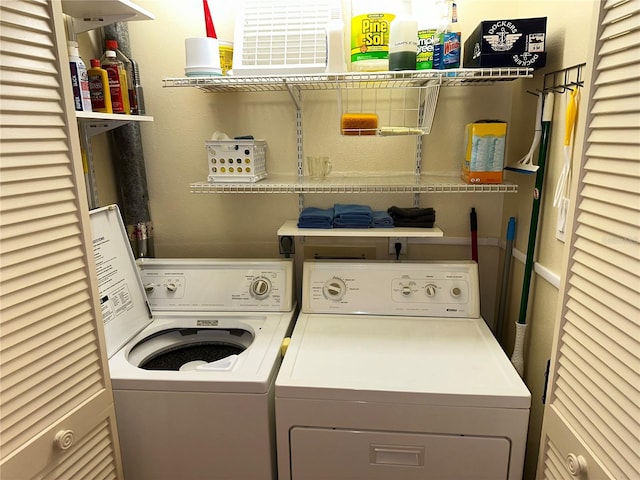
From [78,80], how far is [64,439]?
1.13 metres

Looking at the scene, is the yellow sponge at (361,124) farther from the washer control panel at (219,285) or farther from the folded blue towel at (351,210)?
the washer control panel at (219,285)

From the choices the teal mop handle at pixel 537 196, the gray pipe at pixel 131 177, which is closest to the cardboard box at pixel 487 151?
the teal mop handle at pixel 537 196

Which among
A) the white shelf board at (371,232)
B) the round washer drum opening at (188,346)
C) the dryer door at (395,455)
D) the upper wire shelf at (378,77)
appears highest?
the upper wire shelf at (378,77)

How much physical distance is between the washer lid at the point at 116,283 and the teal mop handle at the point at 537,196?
1.55 meters

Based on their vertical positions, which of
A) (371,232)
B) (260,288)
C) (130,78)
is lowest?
(260,288)

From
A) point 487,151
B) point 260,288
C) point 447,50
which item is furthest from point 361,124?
point 260,288

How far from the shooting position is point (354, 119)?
1.68 meters

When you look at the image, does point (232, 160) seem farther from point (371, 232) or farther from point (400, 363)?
point (400, 363)

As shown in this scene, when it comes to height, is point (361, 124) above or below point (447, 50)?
below

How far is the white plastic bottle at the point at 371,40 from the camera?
1.54 metres

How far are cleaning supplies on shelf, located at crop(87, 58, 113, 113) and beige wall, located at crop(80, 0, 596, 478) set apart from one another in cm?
32

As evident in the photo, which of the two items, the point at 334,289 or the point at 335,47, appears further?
the point at 334,289

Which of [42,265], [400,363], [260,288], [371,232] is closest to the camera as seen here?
[42,265]

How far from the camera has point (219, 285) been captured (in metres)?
1.95
